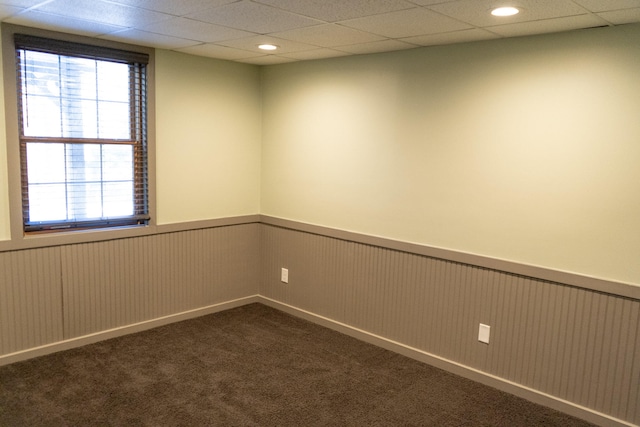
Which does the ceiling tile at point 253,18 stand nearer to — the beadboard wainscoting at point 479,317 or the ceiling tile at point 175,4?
the ceiling tile at point 175,4

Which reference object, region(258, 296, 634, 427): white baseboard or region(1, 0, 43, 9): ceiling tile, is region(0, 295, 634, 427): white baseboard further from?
region(1, 0, 43, 9): ceiling tile

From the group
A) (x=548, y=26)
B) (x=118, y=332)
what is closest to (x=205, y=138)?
(x=118, y=332)

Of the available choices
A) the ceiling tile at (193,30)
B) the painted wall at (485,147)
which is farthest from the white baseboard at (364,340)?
the ceiling tile at (193,30)

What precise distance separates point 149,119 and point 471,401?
3.07m

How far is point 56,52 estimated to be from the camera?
345cm

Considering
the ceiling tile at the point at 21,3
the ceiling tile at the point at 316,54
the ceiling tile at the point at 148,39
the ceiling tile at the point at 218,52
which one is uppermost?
the ceiling tile at the point at 316,54

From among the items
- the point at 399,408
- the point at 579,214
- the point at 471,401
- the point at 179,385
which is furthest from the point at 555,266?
the point at 179,385

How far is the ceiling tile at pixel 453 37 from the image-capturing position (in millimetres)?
3018

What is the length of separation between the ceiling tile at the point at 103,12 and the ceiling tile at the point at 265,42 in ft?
2.19

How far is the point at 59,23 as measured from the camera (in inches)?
125

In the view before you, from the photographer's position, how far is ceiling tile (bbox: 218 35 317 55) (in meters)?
3.40

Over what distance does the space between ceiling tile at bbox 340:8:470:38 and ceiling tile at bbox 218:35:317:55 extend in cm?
67

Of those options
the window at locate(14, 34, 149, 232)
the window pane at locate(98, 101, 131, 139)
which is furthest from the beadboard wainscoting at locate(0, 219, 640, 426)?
the window pane at locate(98, 101, 131, 139)

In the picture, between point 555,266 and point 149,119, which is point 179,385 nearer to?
point 149,119
